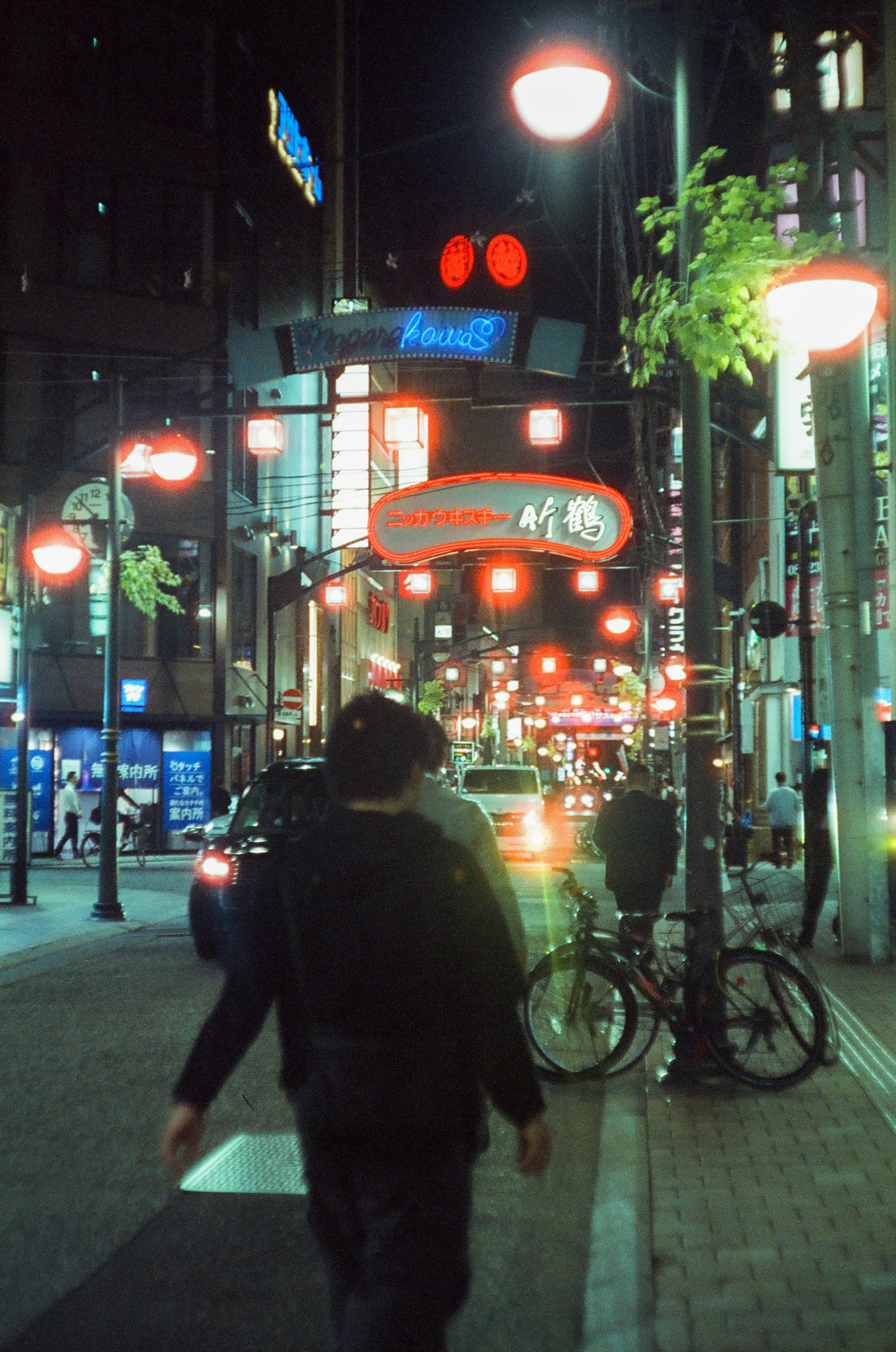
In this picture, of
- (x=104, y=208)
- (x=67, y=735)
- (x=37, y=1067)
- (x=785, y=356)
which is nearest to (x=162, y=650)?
(x=67, y=735)

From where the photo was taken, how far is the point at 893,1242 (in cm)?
527

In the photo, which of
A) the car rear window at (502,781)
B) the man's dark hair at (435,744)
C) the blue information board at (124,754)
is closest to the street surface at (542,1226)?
the man's dark hair at (435,744)

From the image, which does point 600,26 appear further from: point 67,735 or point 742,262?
point 67,735

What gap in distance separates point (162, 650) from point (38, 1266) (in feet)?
103

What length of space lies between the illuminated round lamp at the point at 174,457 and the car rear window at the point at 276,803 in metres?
7.37

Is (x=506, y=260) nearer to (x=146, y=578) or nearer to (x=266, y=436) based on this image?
(x=266, y=436)

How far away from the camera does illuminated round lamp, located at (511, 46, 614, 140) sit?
8195 millimetres

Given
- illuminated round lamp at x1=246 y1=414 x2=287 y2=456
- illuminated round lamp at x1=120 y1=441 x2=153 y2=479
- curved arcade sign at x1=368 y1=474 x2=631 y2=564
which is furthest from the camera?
illuminated round lamp at x1=246 y1=414 x2=287 y2=456

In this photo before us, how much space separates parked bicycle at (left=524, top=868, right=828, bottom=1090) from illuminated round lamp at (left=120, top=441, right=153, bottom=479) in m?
19.3

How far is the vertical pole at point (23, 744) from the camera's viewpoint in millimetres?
21016

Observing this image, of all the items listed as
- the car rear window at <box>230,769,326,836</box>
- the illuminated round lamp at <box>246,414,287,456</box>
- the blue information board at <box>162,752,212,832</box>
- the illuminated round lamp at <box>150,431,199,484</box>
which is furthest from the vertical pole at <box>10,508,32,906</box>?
the blue information board at <box>162,752,212,832</box>

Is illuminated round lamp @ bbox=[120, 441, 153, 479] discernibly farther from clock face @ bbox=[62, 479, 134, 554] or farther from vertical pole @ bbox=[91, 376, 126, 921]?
vertical pole @ bbox=[91, 376, 126, 921]

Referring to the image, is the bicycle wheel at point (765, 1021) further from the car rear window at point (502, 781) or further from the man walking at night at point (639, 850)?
the car rear window at point (502, 781)

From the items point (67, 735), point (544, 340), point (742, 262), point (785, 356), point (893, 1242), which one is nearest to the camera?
point (893, 1242)
